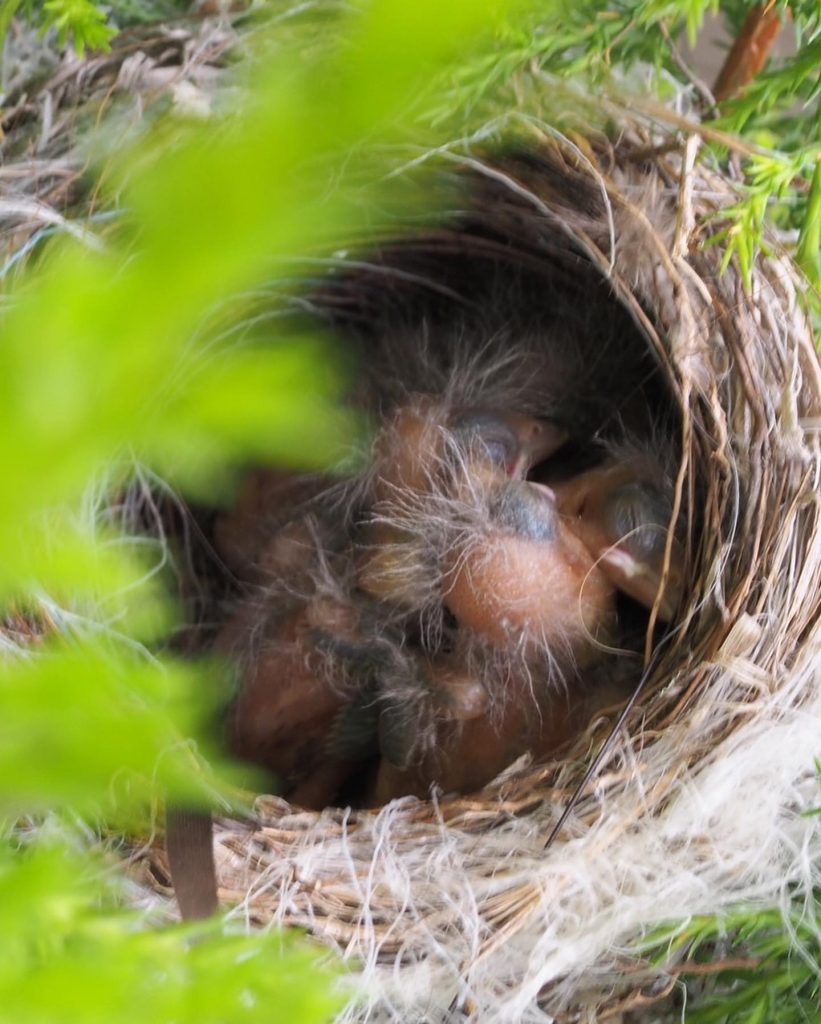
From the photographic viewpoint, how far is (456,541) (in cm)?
78

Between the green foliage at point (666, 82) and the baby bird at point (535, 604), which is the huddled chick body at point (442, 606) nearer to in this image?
the baby bird at point (535, 604)

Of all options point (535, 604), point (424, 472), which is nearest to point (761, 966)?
point (535, 604)

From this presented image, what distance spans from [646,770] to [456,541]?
9.6 inches

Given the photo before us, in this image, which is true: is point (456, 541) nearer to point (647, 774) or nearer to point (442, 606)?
point (442, 606)

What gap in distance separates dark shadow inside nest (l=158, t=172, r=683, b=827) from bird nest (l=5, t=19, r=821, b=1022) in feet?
0.17

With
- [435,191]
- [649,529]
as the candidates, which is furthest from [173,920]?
[435,191]

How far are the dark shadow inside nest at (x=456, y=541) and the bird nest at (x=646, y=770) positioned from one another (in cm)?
5

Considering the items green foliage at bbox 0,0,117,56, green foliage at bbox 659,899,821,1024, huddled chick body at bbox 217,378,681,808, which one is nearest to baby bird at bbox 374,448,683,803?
huddled chick body at bbox 217,378,681,808

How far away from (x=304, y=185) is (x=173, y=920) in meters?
0.52

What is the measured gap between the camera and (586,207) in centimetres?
73

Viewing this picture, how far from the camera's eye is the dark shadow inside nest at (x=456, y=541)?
758 millimetres

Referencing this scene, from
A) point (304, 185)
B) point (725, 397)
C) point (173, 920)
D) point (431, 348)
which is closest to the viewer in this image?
point (304, 185)

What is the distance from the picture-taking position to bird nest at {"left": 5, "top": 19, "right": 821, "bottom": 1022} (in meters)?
0.57

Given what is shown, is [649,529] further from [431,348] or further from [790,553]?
[431,348]
